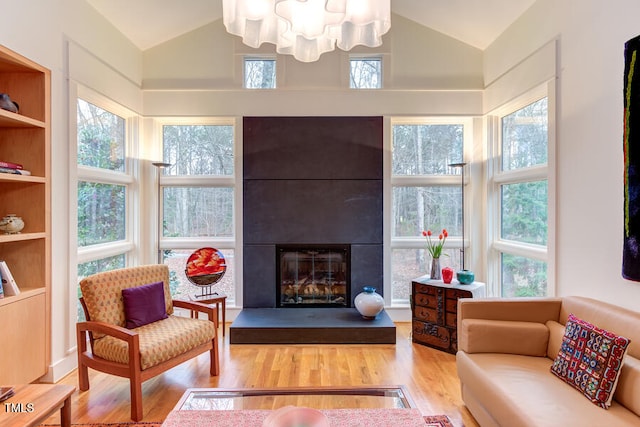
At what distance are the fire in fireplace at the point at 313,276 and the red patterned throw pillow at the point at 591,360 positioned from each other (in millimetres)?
2421

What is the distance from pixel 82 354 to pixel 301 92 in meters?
3.30

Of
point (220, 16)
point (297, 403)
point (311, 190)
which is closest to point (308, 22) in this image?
point (297, 403)

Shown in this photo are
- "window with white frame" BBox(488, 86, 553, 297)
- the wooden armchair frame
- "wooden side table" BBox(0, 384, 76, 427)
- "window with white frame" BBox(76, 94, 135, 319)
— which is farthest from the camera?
"window with white frame" BBox(76, 94, 135, 319)

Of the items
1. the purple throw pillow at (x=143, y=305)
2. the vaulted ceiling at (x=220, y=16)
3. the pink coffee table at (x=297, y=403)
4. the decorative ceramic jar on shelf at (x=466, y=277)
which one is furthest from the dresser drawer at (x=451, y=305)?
the vaulted ceiling at (x=220, y=16)

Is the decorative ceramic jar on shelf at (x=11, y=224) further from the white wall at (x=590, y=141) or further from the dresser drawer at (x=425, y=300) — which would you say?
the white wall at (x=590, y=141)

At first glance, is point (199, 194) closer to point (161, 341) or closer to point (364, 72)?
point (161, 341)

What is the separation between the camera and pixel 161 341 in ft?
7.91

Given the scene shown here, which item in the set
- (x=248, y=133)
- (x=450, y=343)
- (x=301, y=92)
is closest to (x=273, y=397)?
(x=450, y=343)

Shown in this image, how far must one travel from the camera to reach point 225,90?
409 cm

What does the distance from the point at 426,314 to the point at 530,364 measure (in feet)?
4.36

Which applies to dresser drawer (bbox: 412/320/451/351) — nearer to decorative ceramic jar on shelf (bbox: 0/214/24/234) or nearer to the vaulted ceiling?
the vaulted ceiling

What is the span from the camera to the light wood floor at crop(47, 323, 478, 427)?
2357mm

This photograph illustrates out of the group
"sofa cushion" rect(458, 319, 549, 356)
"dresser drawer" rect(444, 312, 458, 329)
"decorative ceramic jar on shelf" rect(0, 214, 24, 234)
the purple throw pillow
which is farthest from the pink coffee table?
"decorative ceramic jar on shelf" rect(0, 214, 24, 234)

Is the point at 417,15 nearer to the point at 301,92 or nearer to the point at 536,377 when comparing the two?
the point at 301,92
